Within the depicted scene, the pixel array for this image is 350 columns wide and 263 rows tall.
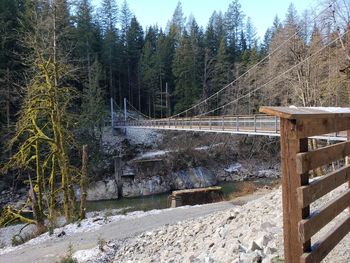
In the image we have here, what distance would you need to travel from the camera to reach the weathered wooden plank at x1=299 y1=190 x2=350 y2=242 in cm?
214

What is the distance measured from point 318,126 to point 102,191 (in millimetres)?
21952

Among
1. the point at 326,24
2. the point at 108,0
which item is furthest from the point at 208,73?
the point at 326,24

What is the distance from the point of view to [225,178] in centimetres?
2781

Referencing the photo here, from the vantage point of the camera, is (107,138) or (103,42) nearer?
(107,138)

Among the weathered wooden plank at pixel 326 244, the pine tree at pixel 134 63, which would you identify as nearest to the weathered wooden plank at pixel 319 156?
the weathered wooden plank at pixel 326 244

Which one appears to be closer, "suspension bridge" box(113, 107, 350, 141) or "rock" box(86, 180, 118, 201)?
"suspension bridge" box(113, 107, 350, 141)

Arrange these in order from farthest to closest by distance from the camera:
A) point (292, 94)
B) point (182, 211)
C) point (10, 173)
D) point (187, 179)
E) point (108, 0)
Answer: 1. point (108, 0)
2. point (187, 179)
3. point (10, 173)
4. point (292, 94)
5. point (182, 211)

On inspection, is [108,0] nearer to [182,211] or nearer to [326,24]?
[326,24]

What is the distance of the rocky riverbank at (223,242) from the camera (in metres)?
3.84

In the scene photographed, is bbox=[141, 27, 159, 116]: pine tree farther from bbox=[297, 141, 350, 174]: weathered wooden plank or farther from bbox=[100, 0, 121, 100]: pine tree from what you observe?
bbox=[297, 141, 350, 174]: weathered wooden plank

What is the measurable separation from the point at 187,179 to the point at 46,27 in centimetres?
1718

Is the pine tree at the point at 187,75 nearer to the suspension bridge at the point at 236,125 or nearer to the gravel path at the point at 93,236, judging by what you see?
the suspension bridge at the point at 236,125

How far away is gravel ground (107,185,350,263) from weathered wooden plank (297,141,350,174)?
37.8 inches

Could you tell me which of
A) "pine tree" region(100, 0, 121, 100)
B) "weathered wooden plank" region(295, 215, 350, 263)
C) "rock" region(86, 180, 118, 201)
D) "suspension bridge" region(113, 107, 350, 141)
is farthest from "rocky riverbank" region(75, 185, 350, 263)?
"pine tree" region(100, 0, 121, 100)
